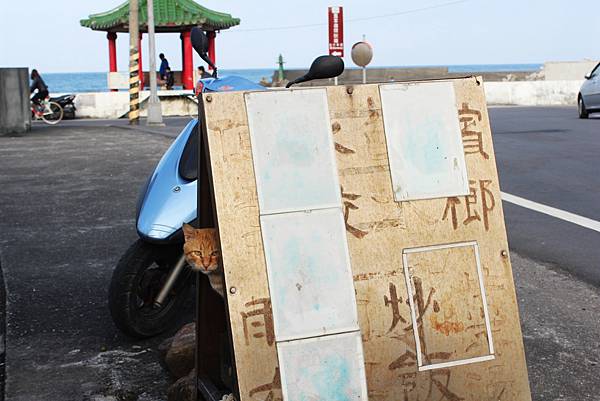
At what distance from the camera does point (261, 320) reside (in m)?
2.94

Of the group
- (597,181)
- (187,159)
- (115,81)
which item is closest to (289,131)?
(187,159)

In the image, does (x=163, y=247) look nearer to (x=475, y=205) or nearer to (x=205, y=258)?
(x=205, y=258)

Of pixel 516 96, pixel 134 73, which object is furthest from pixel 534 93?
pixel 134 73

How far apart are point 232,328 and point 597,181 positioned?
8760 mm

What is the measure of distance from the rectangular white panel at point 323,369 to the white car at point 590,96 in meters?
20.3

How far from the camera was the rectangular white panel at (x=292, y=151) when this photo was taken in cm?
302

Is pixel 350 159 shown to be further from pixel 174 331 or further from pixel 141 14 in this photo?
pixel 141 14

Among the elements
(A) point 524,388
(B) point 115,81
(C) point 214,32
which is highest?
(C) point 214,32

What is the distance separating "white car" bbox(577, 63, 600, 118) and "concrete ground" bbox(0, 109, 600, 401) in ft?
47.0

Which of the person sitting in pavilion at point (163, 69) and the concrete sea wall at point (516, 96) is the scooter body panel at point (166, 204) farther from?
the person sitting in pavilion at point (163, 69)

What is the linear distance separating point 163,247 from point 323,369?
1964 mm

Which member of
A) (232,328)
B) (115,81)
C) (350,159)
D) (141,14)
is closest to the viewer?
(232,328)

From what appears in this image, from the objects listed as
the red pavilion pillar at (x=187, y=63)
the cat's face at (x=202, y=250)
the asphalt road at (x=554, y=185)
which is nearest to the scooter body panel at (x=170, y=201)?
the cat's face at (x=202, y=250)

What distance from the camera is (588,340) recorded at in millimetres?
4707
